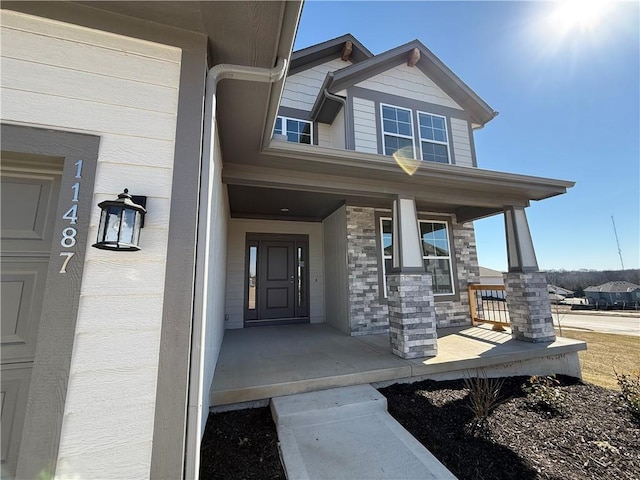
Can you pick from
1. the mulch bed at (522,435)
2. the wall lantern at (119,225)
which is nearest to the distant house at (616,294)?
the mulch bed at (522,435)

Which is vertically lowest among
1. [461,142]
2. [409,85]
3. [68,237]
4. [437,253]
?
[68,237]

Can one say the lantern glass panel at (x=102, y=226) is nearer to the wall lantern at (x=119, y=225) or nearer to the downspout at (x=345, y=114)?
the wall lantern at (x=119, y=225)

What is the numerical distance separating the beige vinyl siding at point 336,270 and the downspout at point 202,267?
3.81m

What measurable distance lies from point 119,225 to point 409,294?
3.58 m

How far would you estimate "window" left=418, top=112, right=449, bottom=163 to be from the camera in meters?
6.11

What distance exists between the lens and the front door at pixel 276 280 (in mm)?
6152

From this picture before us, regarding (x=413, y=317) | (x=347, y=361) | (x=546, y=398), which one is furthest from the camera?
(x=413, y=317)

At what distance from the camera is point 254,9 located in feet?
5.06

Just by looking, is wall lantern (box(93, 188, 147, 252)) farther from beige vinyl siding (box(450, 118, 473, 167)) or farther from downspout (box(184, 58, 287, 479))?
beige vinyl siding (box(450, 118, 473, 167))

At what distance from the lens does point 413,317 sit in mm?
3895

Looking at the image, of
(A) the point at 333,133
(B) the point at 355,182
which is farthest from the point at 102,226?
(A) the point at 333,133

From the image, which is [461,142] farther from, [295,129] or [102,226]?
[102,226]

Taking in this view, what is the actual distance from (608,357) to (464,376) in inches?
201

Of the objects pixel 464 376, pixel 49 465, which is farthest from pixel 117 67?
pixel 464 376
